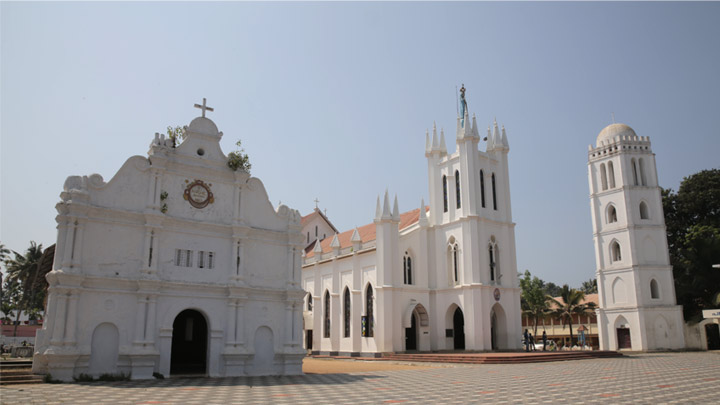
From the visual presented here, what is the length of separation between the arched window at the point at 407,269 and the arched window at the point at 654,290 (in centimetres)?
1852

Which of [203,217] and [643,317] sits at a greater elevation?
[203,217]

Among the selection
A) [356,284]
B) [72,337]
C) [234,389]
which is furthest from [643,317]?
[72,337]

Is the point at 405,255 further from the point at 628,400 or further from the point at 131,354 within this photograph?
the point at 628,400

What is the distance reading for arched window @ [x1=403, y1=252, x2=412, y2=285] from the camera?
123 ft

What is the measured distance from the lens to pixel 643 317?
38.5m

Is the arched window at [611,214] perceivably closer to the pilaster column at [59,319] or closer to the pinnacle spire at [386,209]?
the pinnacle spire at [386,209]

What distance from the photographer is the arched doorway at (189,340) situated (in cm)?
2284

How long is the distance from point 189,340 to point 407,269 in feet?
58.3

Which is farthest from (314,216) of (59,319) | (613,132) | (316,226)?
(59,319)

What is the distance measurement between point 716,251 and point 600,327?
10.2 meters

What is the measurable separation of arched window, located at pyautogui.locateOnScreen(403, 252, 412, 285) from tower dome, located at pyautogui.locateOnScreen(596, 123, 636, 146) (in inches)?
788

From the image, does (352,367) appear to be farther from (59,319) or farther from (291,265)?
(59,319)

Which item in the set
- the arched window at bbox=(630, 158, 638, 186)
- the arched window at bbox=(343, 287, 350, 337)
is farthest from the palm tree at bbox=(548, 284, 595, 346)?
the arched window at bbox=(343, 287, 350, 337)

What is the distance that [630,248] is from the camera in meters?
40.3
